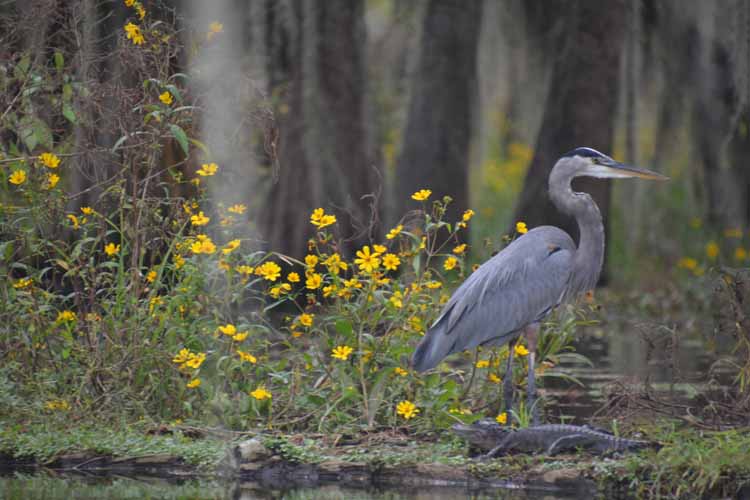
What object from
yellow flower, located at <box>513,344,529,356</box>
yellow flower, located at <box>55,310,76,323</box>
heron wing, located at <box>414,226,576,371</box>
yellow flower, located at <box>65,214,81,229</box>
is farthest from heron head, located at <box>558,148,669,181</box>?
yellow flower, located at <box>55,310,76,323</box>

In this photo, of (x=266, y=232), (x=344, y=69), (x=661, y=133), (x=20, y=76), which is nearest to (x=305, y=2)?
(x=344, y=69)

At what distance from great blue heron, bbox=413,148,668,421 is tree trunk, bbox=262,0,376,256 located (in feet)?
17.6

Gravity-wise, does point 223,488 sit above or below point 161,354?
below

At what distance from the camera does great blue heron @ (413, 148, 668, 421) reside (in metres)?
7.02

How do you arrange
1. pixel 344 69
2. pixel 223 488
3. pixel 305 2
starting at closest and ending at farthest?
pixel 223 488 → pixel 305 2 → pixel 344 69

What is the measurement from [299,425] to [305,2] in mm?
6129

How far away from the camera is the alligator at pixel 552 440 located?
20.7ft

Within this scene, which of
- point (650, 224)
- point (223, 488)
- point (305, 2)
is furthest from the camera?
point (650, 224)

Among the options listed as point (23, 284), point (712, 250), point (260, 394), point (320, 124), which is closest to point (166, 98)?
point (23, 284)

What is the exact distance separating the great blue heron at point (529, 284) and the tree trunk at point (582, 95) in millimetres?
Answer: 6494

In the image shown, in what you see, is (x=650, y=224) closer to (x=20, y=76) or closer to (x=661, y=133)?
(x=661, y=133)

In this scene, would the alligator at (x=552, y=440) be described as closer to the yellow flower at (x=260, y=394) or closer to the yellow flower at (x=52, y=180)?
the yellow flower at (x=260, y=394)

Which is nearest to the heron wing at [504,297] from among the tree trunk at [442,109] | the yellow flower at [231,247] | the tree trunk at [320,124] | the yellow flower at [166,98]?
the yellow flower at [231,247]

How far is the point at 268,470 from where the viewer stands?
21.0 ft
